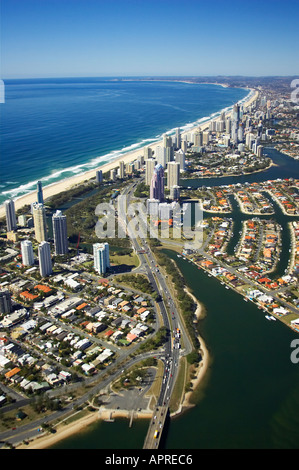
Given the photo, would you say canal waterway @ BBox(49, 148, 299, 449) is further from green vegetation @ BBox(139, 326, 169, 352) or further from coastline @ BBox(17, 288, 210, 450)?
green vegetation @ BBox(139, 326, 169, 352)

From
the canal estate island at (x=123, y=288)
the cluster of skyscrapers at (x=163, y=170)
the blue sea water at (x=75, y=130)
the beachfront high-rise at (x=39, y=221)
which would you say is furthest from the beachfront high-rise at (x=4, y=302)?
the blue sea water at (x=75, y=130)

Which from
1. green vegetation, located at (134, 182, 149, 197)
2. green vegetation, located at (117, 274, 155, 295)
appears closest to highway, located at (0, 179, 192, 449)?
green vegetation, located at (117, 274, 155, 295)

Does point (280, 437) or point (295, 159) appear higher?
point (295, 159)

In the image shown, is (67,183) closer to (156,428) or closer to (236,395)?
(236,395)

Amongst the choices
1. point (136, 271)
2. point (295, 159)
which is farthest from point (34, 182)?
point (295, 159)

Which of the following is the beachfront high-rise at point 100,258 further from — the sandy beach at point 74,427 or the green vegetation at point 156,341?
the sandy beach at point 74,427

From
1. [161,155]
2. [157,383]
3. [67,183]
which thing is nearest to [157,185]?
[67,183]

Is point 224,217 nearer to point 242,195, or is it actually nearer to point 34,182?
point 242,195
